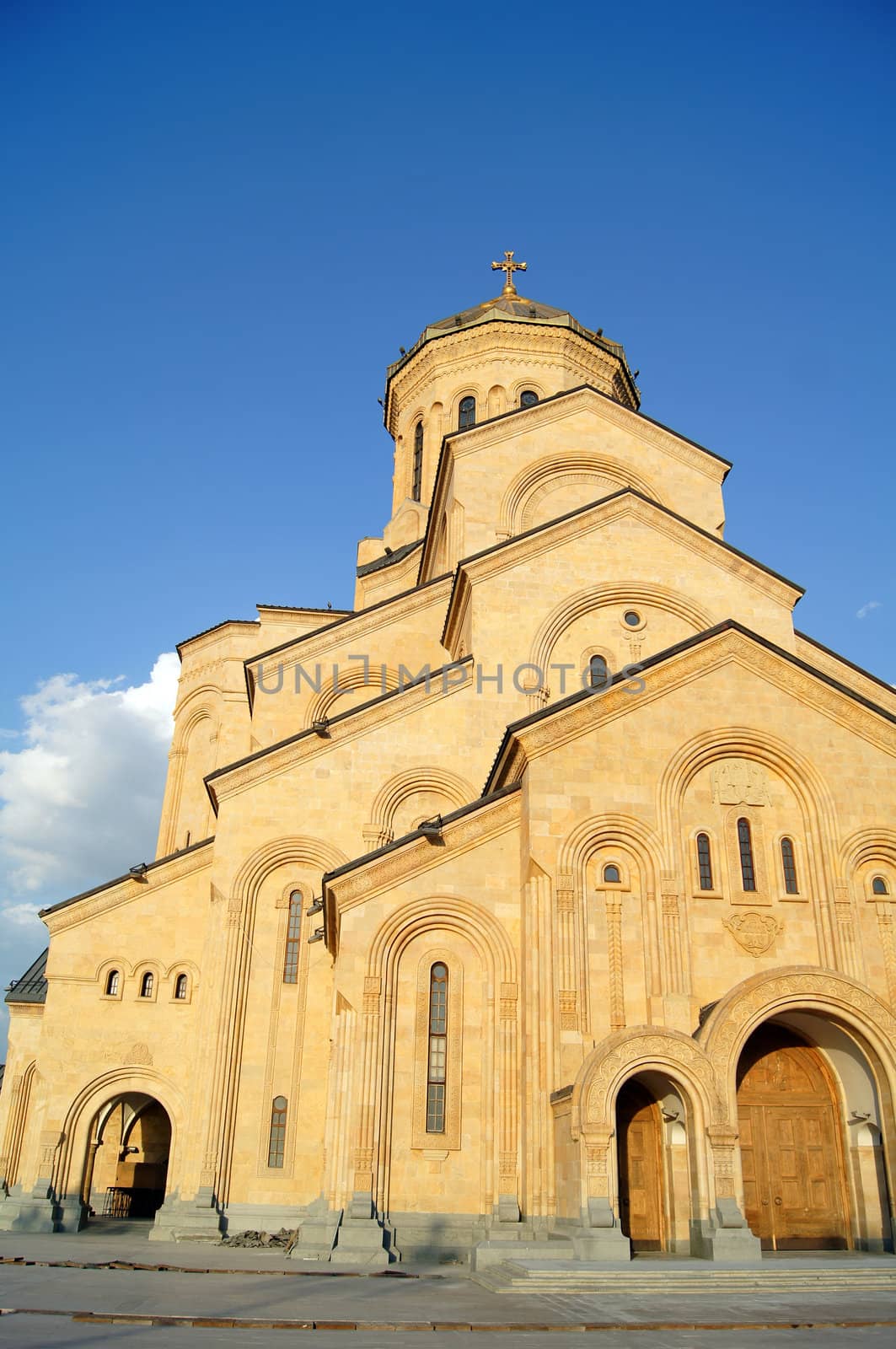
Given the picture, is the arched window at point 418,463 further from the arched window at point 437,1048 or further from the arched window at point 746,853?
the arched window at point 437,1048

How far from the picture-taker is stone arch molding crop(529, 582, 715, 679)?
69.1ft

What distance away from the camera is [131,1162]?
28562 millimetres

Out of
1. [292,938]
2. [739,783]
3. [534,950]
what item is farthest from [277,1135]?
[739,783]

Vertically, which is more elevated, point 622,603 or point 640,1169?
point 622,603

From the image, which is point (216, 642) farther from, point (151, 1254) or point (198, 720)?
point (151, 1254)

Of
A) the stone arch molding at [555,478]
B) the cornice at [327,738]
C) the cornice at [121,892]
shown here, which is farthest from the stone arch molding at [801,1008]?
the stone arch molding at [555,478]

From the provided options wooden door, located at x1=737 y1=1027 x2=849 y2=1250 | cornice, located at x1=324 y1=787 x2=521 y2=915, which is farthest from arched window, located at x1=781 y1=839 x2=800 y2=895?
cornice, located at x1=324 y1=787 x2=521 y2=915

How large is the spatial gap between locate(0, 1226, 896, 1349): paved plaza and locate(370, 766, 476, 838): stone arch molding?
316 inches

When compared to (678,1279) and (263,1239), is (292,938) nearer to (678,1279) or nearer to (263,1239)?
(263,1239)

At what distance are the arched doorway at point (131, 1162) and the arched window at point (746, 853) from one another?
17070mm

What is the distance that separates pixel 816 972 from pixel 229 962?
10.0 metres

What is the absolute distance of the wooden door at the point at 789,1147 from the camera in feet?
49.6

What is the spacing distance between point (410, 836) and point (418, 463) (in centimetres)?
2143

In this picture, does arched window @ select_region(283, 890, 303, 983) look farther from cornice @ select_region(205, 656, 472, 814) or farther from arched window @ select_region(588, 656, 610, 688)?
arched window @ select_region(588, 656, 610, 688)
